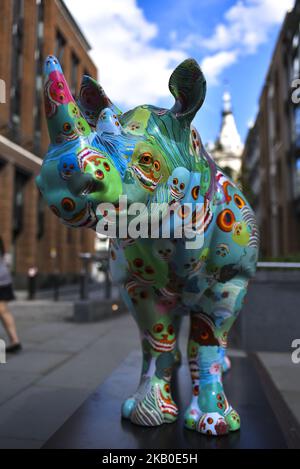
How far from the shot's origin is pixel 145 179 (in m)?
1.48

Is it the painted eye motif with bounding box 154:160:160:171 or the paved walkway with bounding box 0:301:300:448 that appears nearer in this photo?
the painted eye motif with bounding box 154:160:160:171

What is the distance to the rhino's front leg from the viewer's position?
2.20m

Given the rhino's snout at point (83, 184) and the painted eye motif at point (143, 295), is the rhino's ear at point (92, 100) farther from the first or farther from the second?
the painted eye motif at point (143, 295)

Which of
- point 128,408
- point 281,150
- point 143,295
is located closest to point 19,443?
point 128,408

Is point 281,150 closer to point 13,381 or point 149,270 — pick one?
point 13,381

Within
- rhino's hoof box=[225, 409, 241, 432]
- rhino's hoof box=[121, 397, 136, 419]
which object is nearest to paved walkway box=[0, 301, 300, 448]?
rhino's hoof box=[121, 397, 136, 419]

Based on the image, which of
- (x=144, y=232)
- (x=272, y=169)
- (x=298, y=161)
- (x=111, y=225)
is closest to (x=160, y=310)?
(x=144, y=232)

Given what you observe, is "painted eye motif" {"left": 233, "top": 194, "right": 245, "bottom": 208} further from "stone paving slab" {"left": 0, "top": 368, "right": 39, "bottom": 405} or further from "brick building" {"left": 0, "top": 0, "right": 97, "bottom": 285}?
"stone paving slab" {"left": 0, "top": 368, "right": 39, "bottom": 405}

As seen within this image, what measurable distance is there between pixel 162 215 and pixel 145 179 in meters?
0.16

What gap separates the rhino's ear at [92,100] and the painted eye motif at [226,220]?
848 mm

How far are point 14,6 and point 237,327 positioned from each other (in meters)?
4.91

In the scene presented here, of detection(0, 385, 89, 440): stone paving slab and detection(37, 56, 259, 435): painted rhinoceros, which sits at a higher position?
detection(37, 56, 259, 435): painted rhinoceros

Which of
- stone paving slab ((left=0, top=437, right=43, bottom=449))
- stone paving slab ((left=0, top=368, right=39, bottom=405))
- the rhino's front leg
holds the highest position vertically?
the rhino's front leg

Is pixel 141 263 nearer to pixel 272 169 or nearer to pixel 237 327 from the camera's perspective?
pixel 237 327
